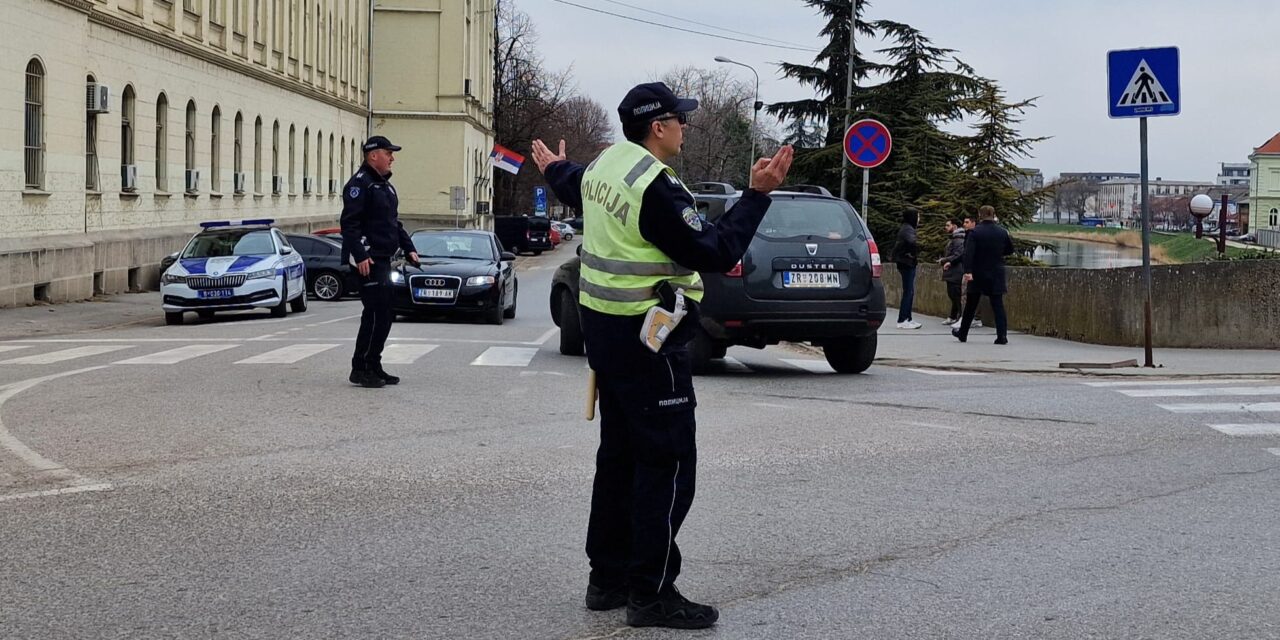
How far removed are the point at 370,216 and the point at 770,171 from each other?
763 cm

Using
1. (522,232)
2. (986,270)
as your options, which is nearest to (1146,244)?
(986,270)

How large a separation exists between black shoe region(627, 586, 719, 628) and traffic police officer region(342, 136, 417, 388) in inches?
285

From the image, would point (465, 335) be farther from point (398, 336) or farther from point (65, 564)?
point (65, 564)

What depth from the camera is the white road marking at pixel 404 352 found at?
14859mm

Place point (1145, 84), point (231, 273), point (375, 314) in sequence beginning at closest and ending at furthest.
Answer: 1. point (375, 314)
2. point (1145, 84)
3. point (231, 273)

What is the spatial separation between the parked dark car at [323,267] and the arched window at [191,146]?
581cm

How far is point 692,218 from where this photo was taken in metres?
5.18

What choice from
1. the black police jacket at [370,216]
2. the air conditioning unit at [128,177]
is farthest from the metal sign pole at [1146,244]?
the air conditioning unit at [128,177]

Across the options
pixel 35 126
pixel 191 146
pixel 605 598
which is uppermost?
pixel 191 146

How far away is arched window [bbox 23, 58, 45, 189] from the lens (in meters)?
27.3

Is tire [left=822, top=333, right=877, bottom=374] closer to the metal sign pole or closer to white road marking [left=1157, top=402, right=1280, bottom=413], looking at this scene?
the metal sign pole

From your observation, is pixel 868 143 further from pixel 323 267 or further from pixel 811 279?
pixel 323 267

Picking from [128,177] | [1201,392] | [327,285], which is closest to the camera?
[1201,392]

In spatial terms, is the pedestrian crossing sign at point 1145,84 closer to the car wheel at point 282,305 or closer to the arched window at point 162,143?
the car wheel at point 282,305
